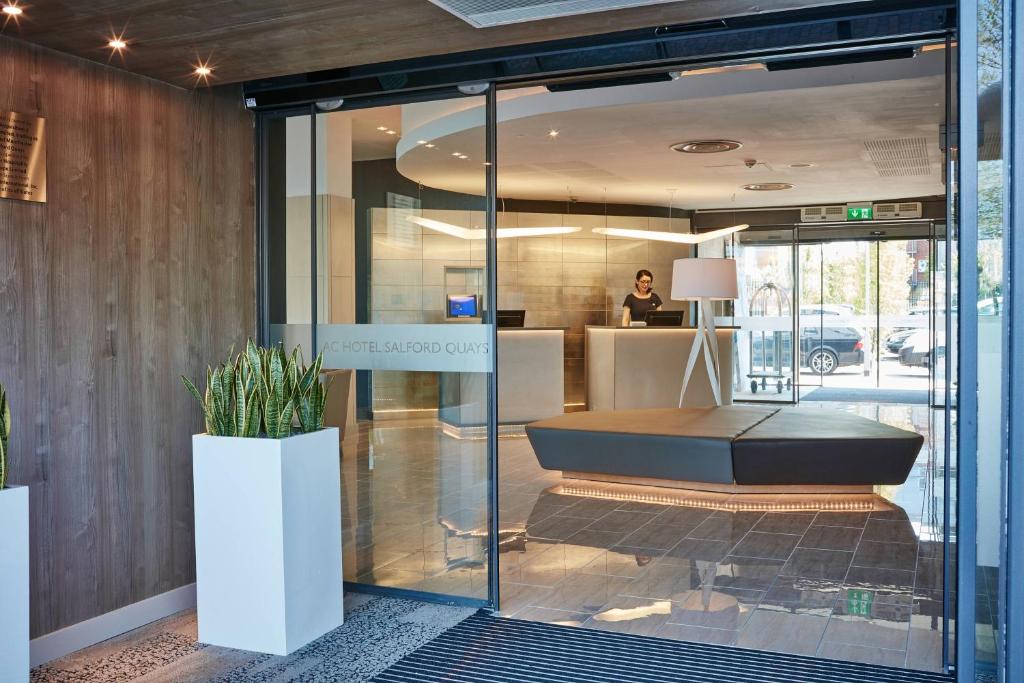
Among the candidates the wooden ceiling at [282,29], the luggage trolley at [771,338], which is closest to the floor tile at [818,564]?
the wooden ceiling at [282,29]

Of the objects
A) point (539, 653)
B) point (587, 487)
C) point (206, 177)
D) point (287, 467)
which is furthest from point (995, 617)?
point (587, 487)

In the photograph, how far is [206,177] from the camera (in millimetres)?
4207

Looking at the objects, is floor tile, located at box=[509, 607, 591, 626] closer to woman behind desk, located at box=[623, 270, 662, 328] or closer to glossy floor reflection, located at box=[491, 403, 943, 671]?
glossy floor reflection, located at box=[491, 403, 943, 671]

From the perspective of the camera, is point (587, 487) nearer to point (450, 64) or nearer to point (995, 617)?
point (450, 64)

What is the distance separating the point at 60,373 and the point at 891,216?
1178cm

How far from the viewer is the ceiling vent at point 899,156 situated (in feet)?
27.7

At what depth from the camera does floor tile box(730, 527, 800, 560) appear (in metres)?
4.84

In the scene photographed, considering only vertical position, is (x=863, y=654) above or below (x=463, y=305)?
below

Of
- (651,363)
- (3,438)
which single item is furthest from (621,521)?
(651,363)

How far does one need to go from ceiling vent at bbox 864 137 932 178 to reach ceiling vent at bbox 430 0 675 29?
6087 millimetres

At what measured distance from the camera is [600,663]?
329 cm

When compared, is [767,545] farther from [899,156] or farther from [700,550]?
[899,156]

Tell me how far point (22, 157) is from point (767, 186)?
9.40 meters

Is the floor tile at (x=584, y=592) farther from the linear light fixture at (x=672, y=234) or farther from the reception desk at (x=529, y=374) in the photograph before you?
the linear light fixture at (x=672, y=234)
